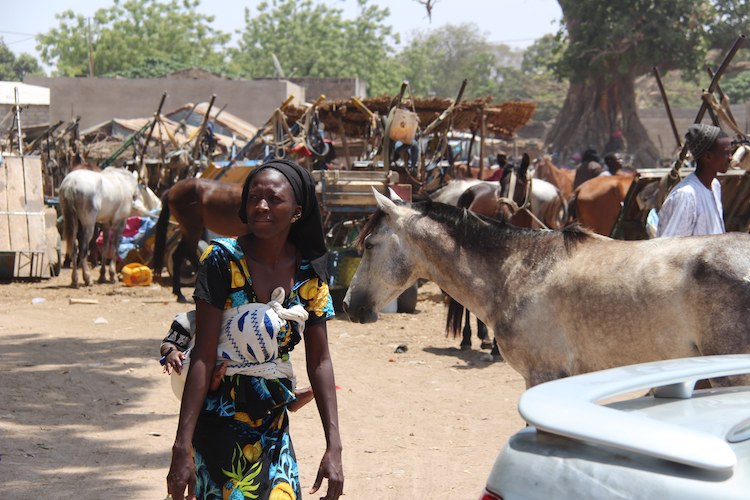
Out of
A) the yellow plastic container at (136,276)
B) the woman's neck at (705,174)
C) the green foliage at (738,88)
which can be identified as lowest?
the yellow plastic container at (136,276)

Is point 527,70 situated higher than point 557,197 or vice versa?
point 527,70

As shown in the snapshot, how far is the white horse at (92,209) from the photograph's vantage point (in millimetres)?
14211

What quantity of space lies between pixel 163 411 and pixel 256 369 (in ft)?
13.7

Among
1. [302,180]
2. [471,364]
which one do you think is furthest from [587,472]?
[471,364]

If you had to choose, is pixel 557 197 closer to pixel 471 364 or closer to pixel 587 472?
pixel 471 364

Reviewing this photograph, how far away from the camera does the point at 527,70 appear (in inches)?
3713

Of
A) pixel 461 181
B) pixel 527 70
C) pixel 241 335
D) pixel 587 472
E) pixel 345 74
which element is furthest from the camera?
pixel 527 70

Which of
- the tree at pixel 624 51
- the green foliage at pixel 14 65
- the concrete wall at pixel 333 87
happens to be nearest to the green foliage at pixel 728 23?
the tree at pixel 624 51

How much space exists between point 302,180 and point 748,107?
119ft

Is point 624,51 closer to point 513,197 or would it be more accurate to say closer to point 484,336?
point 513,197

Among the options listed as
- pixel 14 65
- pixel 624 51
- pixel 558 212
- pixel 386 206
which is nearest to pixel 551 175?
pixel 558 212

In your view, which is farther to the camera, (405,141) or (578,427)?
(405,141)

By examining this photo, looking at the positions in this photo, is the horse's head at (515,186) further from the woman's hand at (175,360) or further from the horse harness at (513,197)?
the woman's hand at (175,360)

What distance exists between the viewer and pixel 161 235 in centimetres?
1325
